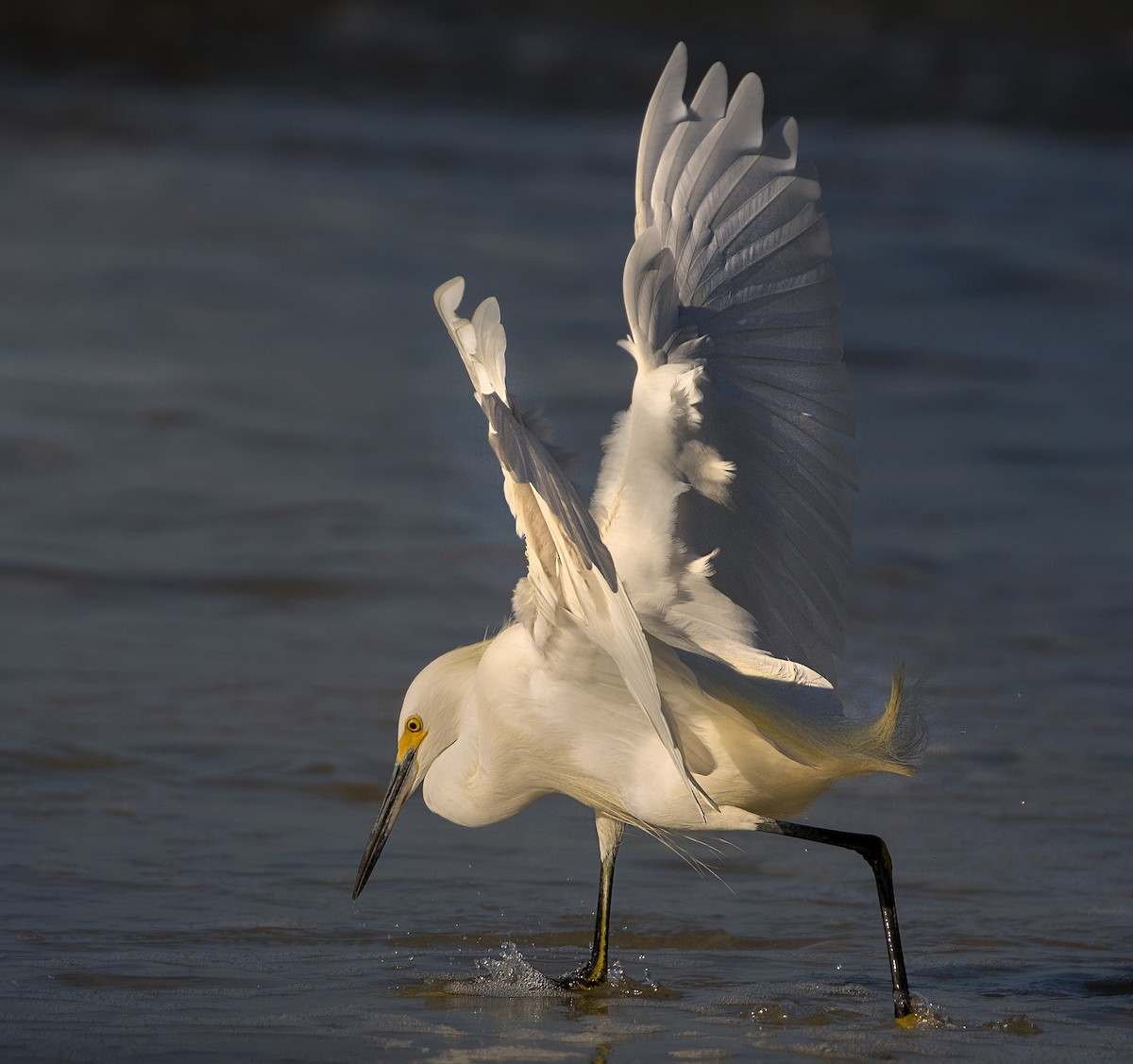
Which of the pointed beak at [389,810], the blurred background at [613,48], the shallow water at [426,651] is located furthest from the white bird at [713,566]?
the blurred background at [613,48]

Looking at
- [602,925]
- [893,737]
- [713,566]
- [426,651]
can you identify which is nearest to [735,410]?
[713,566]

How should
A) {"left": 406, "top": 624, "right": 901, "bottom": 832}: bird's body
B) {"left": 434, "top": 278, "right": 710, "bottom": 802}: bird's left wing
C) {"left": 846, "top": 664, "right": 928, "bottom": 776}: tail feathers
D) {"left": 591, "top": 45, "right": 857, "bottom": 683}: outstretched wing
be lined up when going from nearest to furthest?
{"left": 434, "top": 278, "right": 710, "bottom": 802}: bird's left wing → {"left": 591, "top": 45, "right": 857, "bottom": 683}: outstretched wing → {"left": 406, "top": 624, "right": 901, "bottom": 832}: bird's body → {"left": 846, "top": 664, "right": 928, "bottom": 776}: tail feathers

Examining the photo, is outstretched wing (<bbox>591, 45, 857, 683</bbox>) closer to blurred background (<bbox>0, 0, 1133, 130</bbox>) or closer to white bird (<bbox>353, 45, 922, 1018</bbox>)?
white bird (<bbox>353, 45, 922, 1018</bbox>)

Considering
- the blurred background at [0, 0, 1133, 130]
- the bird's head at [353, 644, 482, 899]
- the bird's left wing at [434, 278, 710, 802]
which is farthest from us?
the blurred background at [0, 0, 1133, 130]

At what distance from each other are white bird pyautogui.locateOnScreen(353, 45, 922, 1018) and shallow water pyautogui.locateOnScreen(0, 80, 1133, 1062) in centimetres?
33

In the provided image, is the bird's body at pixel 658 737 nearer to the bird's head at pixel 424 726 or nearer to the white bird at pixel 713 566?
the white bird at pixel 713 566

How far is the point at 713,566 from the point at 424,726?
2.68 feet

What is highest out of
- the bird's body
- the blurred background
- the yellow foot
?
the bird's body

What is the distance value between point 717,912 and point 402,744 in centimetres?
88

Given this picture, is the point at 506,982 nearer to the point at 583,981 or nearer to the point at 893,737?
the point at 583,981

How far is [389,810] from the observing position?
465 centimetres

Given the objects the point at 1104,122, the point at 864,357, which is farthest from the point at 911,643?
the point at 1104,122

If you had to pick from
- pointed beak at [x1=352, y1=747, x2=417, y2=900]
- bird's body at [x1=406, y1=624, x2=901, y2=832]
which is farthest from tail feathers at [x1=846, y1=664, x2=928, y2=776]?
pointed beak at [x1=352, y1=747, x2=417, y2=900]

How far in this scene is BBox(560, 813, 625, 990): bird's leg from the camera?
4297mm
